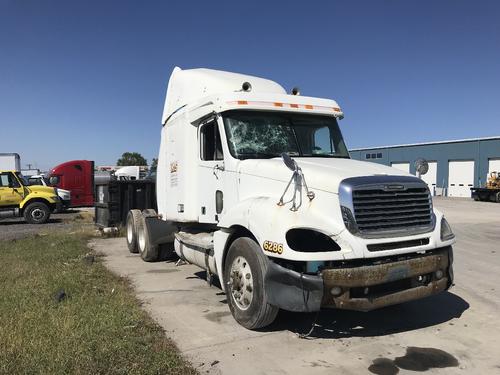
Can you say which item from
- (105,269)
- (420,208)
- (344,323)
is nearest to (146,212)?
(105,269)

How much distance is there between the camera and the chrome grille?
479 centimetres

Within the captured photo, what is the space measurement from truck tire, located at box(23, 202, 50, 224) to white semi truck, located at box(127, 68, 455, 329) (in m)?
14.7

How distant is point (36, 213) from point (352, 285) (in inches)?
719

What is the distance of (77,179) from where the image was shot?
27953mm

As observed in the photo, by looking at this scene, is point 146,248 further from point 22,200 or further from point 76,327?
point 22,200

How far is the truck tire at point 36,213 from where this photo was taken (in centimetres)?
1978

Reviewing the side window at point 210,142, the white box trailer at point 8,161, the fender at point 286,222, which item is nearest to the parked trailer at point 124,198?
the side window at point 210,142

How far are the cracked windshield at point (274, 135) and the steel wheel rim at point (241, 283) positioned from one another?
56.9 inches

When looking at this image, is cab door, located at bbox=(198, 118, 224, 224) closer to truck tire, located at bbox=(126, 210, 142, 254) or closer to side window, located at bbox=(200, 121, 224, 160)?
side window, located at bbox=(200, 121, 224, 160)

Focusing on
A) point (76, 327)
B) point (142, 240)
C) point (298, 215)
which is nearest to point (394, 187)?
point (298, 215)

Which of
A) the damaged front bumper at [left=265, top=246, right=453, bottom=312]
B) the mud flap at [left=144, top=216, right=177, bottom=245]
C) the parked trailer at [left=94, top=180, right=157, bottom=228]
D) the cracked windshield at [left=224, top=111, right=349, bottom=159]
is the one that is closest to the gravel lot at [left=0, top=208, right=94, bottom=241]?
the parked trailer at [left=94, top=180, right=157, bottom=228]

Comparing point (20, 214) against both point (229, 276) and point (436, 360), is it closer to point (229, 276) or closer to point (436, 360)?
point (229, 276)

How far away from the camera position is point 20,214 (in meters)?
19.8

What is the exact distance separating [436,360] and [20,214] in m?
19.2
